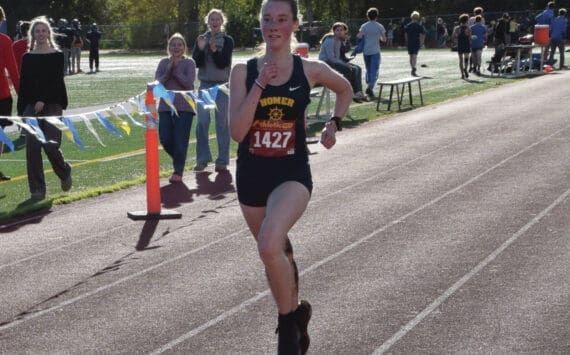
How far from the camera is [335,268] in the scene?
9.16 m

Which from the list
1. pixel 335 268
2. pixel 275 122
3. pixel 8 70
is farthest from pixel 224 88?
pixel 275 122

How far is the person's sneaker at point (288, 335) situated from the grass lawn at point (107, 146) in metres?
4.92

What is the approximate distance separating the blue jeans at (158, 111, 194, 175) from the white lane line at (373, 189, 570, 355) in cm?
465

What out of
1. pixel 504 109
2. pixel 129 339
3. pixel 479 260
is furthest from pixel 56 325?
pixel 504 109

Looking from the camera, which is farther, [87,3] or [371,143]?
[87,3]

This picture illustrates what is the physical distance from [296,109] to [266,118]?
18 centimetres

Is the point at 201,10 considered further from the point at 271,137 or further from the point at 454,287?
the point at 271,137

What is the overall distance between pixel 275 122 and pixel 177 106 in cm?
801

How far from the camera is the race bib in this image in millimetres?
6488

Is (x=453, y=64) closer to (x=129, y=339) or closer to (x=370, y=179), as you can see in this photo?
(x=370, y=179)

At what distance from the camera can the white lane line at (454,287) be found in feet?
22.9

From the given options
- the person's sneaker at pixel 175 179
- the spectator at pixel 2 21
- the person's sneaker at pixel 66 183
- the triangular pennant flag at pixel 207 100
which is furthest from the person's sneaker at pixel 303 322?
the spectator at pixel 2 21

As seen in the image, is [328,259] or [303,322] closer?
[303,322]

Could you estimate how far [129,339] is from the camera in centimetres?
716
